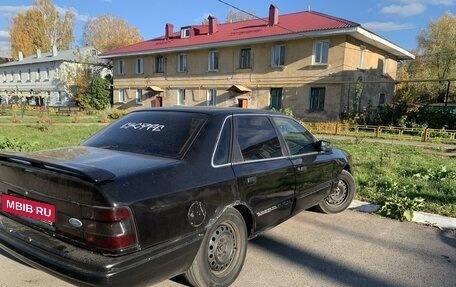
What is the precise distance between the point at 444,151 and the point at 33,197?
1348 cm

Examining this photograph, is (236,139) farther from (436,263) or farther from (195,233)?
(436,263)

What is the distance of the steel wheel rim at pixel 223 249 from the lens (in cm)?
301

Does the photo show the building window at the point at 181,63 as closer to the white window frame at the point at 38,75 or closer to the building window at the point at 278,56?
the building window at the point at 278,56

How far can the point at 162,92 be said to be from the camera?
106 ft

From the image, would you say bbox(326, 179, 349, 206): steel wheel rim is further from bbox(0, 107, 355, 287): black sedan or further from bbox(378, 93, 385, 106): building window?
bbox(378, 93, 385, 106): building window

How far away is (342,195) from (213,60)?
961 inches

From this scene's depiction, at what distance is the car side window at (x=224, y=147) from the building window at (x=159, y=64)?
3007 centimetres

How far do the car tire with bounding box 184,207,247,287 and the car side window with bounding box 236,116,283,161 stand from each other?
0.65 m

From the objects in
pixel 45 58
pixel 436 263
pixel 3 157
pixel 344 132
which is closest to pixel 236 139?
pixel 3 157

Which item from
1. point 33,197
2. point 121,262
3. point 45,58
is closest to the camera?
point 121,262

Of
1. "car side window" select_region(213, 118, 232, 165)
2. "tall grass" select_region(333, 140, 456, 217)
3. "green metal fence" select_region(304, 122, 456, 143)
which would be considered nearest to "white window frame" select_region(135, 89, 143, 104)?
"green metal fence" select_region(304, 122, 456, 143)

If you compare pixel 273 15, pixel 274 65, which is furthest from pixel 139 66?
pixel 274 65

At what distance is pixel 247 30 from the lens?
2777 centimetres

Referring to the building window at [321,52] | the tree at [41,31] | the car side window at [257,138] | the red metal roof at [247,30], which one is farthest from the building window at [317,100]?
the tree at [41,31]
